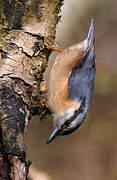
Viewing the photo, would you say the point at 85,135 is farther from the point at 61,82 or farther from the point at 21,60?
the point at 21,60

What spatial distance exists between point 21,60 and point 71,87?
3.06ft

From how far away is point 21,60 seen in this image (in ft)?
10.5

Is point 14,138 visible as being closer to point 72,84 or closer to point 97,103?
point 72,84

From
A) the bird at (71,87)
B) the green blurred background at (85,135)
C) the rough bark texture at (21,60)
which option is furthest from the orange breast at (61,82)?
the green blurred background at (85,135)

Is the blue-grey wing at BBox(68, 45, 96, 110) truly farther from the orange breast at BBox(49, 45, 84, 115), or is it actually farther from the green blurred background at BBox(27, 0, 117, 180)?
the green blurred background at BBox(27, 0, 117, 180)

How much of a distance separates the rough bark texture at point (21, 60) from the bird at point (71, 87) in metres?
0.47

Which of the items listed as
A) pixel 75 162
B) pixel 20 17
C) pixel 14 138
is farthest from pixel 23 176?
pixel 75 162

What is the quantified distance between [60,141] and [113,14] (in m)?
2.58

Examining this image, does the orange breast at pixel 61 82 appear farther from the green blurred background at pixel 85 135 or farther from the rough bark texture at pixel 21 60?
the green blurred background at pixel 85 135

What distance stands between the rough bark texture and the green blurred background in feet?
9.06

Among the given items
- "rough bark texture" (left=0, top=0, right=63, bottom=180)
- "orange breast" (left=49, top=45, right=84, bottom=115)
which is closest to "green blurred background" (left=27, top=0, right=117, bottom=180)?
"orange breast" (left=49, top=45, right=84, bottom=115)

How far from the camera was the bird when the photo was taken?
154 inches

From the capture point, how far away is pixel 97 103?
261 inches

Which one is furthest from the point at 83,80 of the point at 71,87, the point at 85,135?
the point at 85,135
